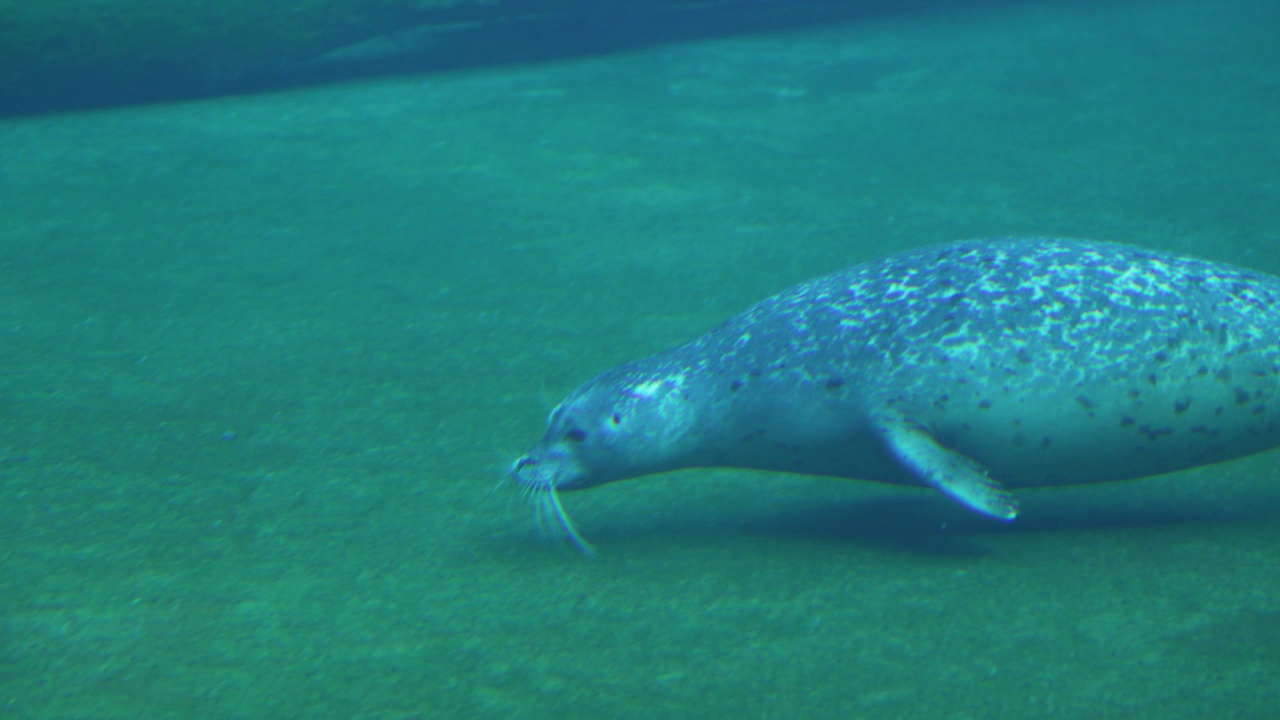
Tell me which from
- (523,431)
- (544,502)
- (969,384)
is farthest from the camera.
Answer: (523,431)

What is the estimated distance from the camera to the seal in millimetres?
3703

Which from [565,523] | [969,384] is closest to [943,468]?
[969,384]

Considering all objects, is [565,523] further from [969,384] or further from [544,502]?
[969,384]

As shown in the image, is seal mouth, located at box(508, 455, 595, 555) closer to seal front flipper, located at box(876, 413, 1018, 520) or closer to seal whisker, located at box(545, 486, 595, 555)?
seal whisker, located at box(545, 486, 595, 555)

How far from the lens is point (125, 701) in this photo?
→ 9.27 feet

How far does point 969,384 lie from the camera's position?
12.4 feet

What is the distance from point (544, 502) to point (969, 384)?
1914 mm

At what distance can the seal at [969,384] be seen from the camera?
12.1ft

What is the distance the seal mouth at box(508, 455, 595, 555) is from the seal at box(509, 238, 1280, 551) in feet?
0.04

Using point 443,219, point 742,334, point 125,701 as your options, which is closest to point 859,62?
point 443,219

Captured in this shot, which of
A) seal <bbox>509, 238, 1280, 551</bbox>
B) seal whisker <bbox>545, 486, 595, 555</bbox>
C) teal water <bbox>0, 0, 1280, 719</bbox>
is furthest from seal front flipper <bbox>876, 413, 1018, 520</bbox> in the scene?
seal whisker <bbox>545, 486, 595, 555</bbox>

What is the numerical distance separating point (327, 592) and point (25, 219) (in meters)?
5.66

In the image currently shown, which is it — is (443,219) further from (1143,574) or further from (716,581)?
(1143,574)

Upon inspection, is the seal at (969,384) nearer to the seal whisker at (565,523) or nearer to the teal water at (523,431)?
the seal whisker at (565,523)
